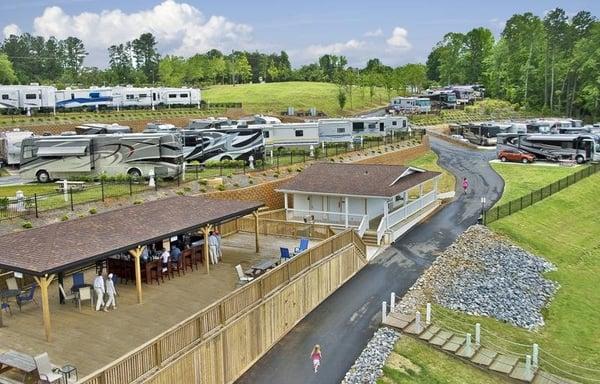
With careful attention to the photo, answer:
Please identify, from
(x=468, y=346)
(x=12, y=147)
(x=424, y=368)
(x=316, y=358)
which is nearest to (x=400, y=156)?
(x=12, y=147)

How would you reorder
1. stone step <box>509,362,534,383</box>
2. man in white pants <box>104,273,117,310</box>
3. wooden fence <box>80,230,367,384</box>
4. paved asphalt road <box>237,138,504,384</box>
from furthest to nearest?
stone step <box>509,362,534,383</box>
man in white pants <box>104,273,117,310</box>
paved asphalt road <box>237,138,504,384</box>
wooden fence <box>80,230,367,384</box>

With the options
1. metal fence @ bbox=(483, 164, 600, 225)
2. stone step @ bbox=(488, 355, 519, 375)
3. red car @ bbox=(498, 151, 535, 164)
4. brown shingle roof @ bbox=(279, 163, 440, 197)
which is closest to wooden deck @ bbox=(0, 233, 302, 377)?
stone step @ bbox=(488, 355, 519, 375)

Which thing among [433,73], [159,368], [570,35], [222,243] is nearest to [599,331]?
[222,243]

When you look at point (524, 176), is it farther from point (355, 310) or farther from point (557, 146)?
point (355, 310)

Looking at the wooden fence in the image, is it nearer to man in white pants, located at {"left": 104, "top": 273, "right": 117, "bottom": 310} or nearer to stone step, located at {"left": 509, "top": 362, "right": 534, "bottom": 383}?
man in white pants, located at {"left": 104, "top": 273, "right": 117, "bottom": 310}

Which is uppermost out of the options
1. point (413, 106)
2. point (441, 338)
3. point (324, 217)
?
point (413, 106)

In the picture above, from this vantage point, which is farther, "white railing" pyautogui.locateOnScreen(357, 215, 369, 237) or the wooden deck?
"white railing" pyautogui.locateOnScreen(357, 215, 369, 237)

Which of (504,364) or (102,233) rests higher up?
(102,233)
